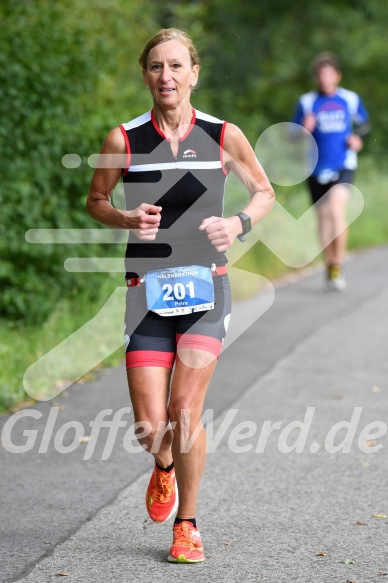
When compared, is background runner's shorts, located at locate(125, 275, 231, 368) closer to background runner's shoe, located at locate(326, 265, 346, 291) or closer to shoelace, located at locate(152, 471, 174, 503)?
shoelace, located at locate(152, 471, 174, 503)

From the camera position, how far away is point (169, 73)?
4.81 meters

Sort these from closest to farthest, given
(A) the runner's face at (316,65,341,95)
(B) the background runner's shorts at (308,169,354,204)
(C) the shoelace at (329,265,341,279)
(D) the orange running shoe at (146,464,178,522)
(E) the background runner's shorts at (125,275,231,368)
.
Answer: (E) the background runner's shorts at (125,275,231,368) < (D) the orange running shoe at (146,464,178,522) < (A) the runner's face at (316,65,341,95) < (C) the shoelace at (329,265,341,279) < (B) the background runner's shorts at (308,169,354,204)

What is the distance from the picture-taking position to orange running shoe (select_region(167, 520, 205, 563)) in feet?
15.6

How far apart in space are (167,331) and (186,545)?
858 mm

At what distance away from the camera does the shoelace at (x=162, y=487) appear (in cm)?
506

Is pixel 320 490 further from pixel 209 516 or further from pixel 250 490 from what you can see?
pixel 209 516

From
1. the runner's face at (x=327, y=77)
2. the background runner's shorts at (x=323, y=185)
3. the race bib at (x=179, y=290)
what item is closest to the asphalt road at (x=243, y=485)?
the race bib at (x=179, y=290)

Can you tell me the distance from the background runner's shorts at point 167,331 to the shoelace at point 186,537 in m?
0.66

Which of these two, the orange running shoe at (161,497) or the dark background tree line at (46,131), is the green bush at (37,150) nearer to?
the dark background tree line at (46,131)

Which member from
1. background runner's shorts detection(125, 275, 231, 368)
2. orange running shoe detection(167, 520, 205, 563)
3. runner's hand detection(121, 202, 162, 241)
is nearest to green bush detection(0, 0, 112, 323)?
background runner's shorts detection(125, 275, 231, 368)

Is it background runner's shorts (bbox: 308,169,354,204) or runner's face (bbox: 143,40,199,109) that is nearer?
runner's face (bbox: 143,40,199,109)

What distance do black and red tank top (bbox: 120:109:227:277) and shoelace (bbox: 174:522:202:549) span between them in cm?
104

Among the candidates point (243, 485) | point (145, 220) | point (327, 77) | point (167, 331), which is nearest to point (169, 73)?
point (145, 220)

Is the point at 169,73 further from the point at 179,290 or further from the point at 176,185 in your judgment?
the point at 179,290
